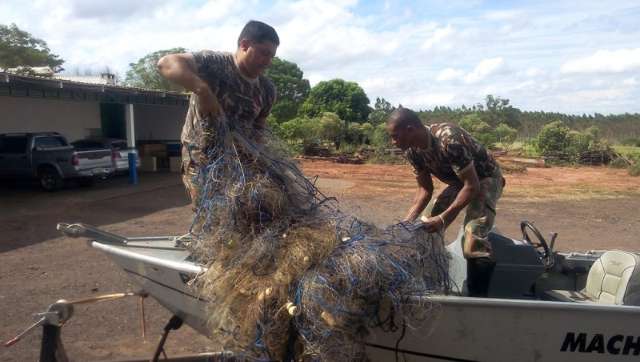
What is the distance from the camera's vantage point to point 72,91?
56.5 ft

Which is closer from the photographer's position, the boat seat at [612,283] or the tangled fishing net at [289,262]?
the tangled fishing net at [289,262]

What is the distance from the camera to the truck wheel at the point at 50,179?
53.0ft

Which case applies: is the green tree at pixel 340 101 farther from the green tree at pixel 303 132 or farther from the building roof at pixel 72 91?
the building roof at pixel 72 91

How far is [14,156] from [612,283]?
16.0m

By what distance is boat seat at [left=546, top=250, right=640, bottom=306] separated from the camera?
3947 mm

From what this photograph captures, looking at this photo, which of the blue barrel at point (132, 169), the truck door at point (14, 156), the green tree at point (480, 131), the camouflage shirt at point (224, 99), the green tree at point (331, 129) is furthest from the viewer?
the green tree at point (480, 131)

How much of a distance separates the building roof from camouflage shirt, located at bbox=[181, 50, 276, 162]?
41.6 feet

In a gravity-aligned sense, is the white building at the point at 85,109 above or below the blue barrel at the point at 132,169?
above

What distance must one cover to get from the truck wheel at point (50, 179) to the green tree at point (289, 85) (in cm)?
2441

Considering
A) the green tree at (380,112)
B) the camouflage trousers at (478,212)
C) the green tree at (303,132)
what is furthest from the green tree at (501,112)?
the camouflage trousers at (478,212)

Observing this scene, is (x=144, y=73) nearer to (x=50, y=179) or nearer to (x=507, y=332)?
(x=50, y=179)

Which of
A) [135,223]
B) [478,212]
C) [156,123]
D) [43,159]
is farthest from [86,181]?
[478,212]

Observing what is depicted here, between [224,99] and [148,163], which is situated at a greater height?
[224,99]

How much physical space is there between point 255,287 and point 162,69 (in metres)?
1.41
